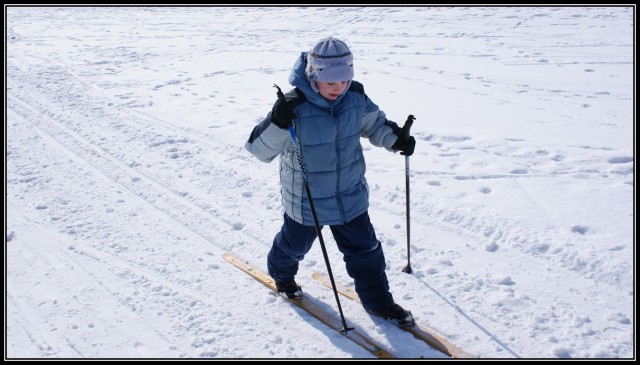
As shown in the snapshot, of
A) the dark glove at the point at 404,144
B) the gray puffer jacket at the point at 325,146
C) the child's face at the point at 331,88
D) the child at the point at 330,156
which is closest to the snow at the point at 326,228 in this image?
the child at the point at 330,156

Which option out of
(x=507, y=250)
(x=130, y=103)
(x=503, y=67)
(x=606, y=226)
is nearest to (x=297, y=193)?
(x=507, y=250)

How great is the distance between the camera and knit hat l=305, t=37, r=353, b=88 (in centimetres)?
288

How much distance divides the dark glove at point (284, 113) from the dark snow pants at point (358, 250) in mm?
720

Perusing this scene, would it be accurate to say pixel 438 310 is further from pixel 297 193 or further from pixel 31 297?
pixel 31 297

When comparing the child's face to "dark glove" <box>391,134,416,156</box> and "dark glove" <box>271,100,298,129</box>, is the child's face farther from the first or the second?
"dark glove" <box>391,134,416,156</box>

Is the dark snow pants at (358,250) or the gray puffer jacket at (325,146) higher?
the gray puffer jacket at (325,146)

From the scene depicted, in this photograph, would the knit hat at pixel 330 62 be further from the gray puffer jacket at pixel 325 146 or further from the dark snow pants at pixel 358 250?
the dark snow pants at pixel 358 250

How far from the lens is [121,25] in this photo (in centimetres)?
1656

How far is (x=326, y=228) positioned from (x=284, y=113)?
1823 millimetres

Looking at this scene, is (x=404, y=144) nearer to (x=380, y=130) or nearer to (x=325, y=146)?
(x=380, y=130)

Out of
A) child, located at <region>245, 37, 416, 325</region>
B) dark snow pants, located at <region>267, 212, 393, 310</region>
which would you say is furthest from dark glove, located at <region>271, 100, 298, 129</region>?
dark snow pants, located at <region>267, 212, 393, 310</region>

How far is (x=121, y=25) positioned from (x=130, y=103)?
9635 mm

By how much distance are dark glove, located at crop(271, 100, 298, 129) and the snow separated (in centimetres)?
130

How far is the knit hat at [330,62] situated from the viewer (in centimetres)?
288
